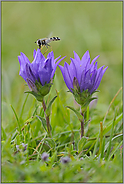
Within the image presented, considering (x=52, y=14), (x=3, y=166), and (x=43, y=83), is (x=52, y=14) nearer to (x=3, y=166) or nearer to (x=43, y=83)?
(x=43, y=83)

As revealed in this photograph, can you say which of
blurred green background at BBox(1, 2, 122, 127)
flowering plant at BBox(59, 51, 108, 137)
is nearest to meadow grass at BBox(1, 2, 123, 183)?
blurred green background at BBox(1, 2, 122, 127)

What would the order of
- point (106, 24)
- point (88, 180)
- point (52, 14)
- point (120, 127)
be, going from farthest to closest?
1. point (52, 14)
2. point (106, 24)
3. point (120, 127)
4. point (88, 180)

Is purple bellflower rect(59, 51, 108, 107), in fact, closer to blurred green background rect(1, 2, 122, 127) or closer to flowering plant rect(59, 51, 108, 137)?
flowering plant rect(59, 51, 108, 137)

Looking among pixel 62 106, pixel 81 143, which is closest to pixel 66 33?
pixel 62 106

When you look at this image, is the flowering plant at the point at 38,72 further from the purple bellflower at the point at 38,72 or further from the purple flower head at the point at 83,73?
the purple flower head at the point at 83,73

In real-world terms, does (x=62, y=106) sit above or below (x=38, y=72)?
below

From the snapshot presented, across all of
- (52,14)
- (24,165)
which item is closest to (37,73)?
(24,165)

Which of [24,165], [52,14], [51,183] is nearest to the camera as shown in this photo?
[51,183]

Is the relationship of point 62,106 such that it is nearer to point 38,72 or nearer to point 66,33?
point 38,72
